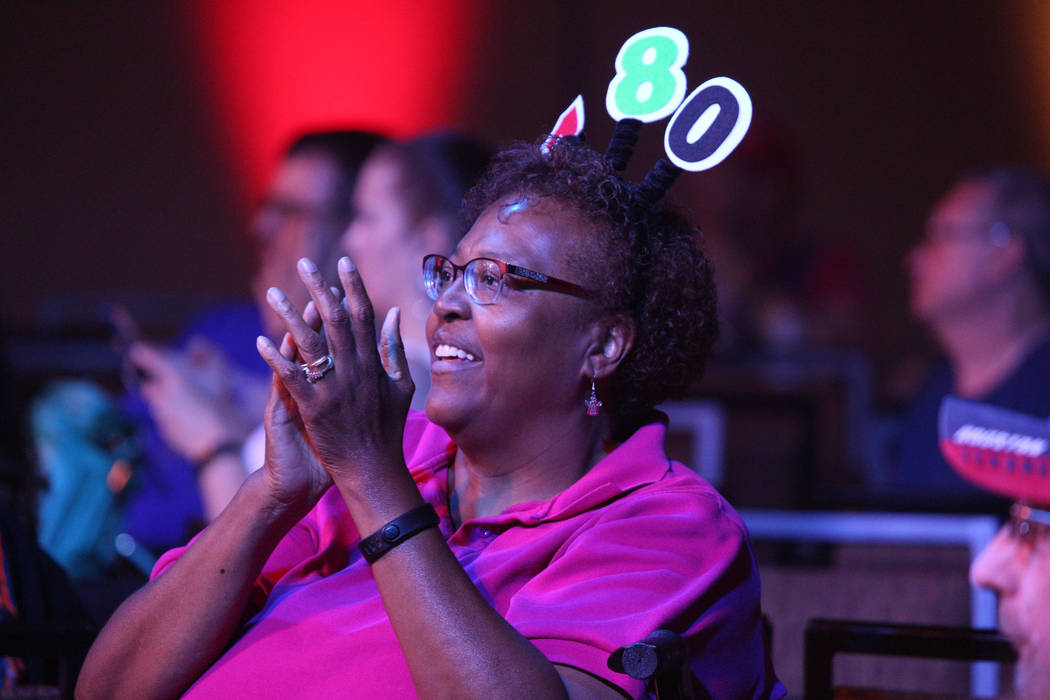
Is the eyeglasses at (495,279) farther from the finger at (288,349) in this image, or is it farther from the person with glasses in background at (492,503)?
the finger at (288,349)

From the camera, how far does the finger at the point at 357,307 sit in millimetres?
1374

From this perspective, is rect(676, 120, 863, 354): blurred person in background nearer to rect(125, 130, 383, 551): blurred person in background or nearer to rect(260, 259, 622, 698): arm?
rect(125, 130, 383, 551): blurred person in background

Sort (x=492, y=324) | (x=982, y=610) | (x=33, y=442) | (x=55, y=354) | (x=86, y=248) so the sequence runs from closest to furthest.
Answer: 1. (x=492, y=324)
2. (x=982, y=610)
3. (x=33, y=442)
4. (x=55, y=354)
5. (x=86, y=248)

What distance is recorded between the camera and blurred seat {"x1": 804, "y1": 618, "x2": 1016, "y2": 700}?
73.3 inches

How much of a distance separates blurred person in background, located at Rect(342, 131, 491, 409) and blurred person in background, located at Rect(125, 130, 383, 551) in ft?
1.59

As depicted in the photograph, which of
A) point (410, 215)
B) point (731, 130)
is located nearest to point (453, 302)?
point (731, 130)

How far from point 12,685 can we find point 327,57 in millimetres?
5330

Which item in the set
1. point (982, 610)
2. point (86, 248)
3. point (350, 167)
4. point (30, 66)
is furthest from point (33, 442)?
point (30, 66)

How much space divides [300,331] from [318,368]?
0.05 metres

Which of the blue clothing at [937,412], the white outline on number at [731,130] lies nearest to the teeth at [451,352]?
the white outline on number at [731,130]

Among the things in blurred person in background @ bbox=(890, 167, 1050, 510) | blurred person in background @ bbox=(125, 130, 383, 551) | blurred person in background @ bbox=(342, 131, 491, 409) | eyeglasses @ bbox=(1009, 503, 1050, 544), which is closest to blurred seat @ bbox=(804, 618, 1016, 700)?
eyeglasses @ bbox=(1009, 503, 1050, 544)

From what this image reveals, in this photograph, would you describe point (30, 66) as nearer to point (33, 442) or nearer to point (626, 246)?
point (33, 442)

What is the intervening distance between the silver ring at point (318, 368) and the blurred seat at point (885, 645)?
946mm

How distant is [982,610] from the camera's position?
2410mm
